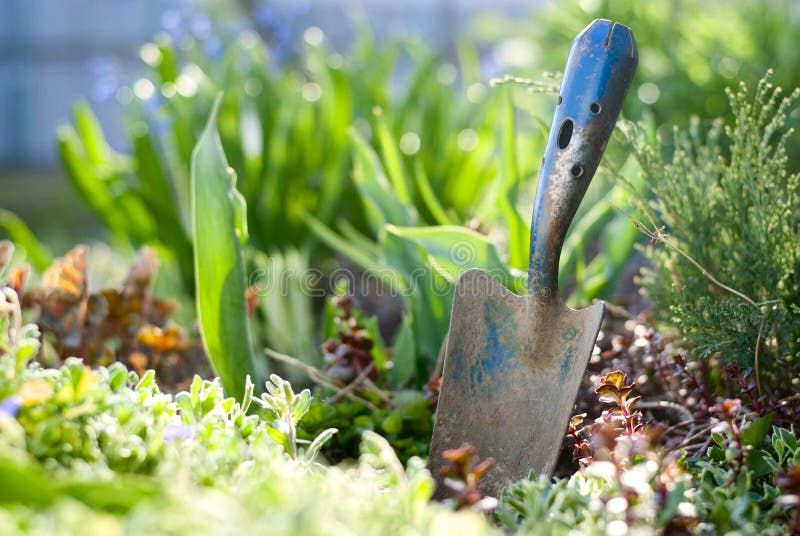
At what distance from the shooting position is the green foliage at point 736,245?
0.82 metres

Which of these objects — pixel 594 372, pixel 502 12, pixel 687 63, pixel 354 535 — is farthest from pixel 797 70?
pixel 502 12

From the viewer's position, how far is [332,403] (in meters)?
0.95

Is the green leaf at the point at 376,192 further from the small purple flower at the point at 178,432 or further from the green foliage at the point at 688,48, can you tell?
the green foliage at the point at 688,48

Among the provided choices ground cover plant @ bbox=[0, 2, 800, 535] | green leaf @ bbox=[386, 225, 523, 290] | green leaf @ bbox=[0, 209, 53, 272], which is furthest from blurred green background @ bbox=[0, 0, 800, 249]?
green leaf @ bbox=[386, 225, 523, 290]

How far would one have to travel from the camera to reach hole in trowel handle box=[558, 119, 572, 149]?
775 millimetres

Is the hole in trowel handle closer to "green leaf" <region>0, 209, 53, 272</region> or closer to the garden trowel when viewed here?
the garden trowel

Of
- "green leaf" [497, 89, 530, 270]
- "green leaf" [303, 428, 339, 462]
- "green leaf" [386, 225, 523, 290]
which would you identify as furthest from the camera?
"green leaf" [497, 89, 530, 270]

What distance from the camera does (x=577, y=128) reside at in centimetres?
76

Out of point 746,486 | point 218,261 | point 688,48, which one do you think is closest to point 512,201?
point 218,261

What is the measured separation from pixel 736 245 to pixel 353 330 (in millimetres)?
450

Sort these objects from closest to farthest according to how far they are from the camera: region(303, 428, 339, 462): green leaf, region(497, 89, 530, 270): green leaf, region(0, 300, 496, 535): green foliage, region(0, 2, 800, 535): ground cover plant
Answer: region(0, 300, 496, 535): green foliage
region(0, 2, 800, 535): ground cover plant
region(303, 428, 339, 462): green leaf
region(497, 89, 530, 270): green leaf

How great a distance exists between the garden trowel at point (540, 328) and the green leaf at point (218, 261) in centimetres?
26

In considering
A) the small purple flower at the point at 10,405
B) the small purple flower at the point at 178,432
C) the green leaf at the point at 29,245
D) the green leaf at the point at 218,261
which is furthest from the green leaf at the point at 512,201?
the green leaf at the point at 29,245


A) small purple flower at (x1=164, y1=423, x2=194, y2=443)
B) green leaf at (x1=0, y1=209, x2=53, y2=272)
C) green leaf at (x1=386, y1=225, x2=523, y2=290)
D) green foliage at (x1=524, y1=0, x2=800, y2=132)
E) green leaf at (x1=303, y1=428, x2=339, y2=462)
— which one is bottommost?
green leaf at (x1=0, y1=209, x2=53, y2=272)
